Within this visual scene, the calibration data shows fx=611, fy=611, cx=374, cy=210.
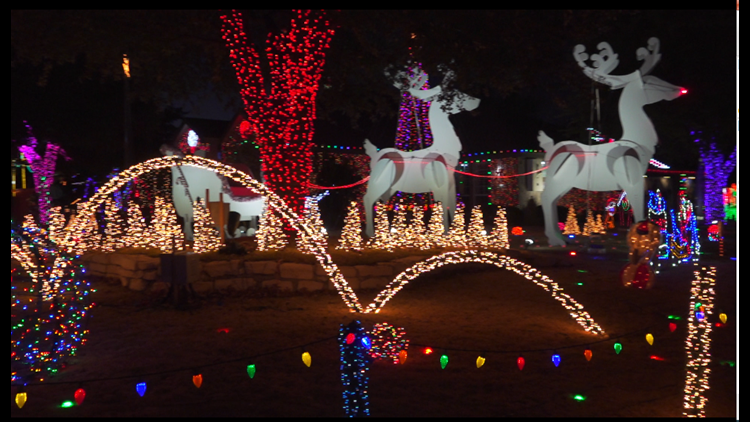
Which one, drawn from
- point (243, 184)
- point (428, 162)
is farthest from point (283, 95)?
point (428, 162)

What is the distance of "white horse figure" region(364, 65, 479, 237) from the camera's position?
13.6 m

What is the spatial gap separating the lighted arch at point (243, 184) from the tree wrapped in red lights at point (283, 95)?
0.48m

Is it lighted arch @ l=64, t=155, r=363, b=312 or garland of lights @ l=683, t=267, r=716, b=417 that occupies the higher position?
lighted arch @ l=64, t=155, r=363, b=312

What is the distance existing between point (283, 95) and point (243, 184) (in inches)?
93.8

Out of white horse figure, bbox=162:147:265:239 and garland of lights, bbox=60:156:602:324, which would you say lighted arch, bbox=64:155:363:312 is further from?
white horse figure, bbox=162:147:265:239

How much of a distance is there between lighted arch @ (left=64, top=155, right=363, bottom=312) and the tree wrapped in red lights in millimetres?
477

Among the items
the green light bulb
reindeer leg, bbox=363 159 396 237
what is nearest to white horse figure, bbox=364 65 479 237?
reindeer leg, bbox=363 159 396 237

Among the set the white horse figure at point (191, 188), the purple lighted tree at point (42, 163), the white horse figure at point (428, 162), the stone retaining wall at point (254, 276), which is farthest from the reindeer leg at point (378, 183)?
the purple lighted tree at point (42, 163)

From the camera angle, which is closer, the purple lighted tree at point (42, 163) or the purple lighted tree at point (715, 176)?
the purple lighted tree at point (42, 163)

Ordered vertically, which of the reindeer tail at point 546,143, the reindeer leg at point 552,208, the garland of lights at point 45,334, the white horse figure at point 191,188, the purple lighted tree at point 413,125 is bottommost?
the garland of lights at point 45,334

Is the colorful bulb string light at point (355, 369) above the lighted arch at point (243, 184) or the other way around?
the other way around

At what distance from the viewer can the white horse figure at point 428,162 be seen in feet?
44.7

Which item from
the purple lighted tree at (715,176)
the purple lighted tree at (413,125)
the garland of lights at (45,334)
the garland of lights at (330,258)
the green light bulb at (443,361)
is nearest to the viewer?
the green light bulb at (443,361)

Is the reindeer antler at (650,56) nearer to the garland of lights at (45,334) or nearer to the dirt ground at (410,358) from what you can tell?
the dirt ground at (410,358)
